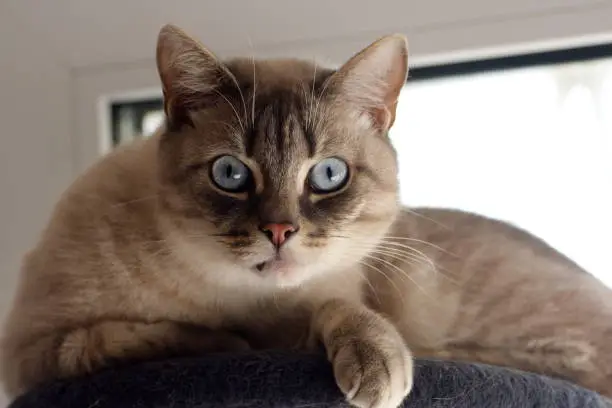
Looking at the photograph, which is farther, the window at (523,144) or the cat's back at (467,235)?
the window at (523,144)

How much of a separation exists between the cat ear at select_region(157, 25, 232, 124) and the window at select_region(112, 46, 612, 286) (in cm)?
70

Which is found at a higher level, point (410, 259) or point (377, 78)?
point (377, 78)

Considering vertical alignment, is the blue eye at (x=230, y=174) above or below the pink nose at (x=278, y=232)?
above

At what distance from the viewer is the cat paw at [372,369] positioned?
742 mm

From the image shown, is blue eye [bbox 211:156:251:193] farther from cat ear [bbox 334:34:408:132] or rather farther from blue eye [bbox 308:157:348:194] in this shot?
cat ear [bbox 334:34:408:132]

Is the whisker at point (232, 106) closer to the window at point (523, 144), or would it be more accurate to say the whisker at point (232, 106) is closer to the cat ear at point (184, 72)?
the cat ear at point (184, 72)

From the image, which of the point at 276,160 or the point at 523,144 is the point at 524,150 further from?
the point at 276,160

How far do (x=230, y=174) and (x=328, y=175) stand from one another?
0.41 feet

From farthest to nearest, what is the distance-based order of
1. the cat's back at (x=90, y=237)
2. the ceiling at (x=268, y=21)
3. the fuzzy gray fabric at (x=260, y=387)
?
the ceiling at (x=268, y=21) → the cat's back at (x=90, y=237) → the fuzzy gray fabric at (x=260, y=387)

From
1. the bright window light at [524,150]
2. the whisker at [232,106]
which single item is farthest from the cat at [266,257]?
the bright window light at [524,150]

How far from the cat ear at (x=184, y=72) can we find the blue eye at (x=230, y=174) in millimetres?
99

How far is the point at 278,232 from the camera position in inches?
33.4

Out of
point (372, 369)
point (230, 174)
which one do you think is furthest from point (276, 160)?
point (372, 369)

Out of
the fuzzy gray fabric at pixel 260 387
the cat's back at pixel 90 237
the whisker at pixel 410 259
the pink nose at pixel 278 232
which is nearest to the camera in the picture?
the fuzzy gray fabric at pixel 260 387
